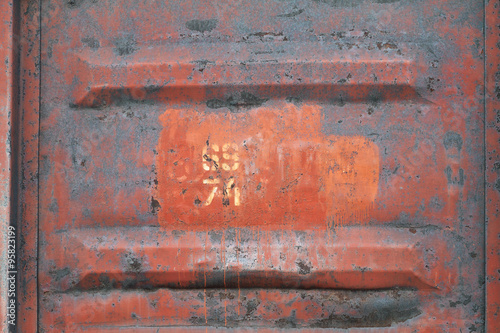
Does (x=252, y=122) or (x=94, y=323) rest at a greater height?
(x=252, y=122)

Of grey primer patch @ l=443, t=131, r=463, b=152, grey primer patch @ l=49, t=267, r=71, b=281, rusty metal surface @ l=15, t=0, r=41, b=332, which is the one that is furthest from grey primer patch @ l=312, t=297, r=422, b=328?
rusty metal surface @ l=15, t=0, r=41, b=332

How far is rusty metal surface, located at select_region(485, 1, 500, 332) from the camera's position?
4.74 ft

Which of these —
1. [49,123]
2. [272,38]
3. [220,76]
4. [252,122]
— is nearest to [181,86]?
[220,76]

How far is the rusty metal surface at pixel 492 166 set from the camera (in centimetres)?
144

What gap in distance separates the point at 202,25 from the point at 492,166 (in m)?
1.46

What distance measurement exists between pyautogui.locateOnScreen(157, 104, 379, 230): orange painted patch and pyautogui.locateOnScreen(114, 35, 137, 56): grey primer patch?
0.40m

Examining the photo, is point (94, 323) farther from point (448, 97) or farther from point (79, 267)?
point (448, 97)

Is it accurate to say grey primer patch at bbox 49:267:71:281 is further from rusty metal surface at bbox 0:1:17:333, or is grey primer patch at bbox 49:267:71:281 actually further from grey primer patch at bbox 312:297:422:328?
grey primer patch at bbox 312:297:422:328

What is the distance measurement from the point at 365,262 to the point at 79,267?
1302 mm

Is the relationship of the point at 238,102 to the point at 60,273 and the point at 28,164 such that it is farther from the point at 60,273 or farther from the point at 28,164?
the point at 60,273

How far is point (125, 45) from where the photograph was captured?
154cm

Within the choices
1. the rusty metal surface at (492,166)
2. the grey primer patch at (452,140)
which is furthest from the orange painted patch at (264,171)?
the rusty metal surface at (492,166)

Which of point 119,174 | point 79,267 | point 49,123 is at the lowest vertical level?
point 79,267

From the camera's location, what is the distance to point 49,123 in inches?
60.9
